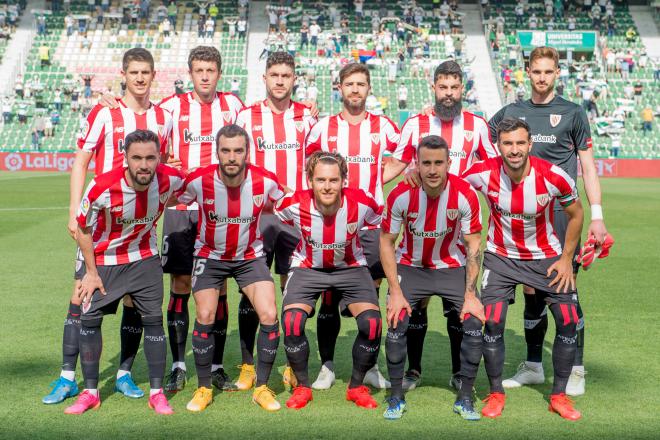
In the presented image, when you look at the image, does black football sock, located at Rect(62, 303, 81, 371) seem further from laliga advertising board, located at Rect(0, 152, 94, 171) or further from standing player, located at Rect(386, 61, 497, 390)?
laliga advertising board, located at Rect(0, 152, 94, 171)

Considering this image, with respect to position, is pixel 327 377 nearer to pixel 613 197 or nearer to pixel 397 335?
pixel 397 335

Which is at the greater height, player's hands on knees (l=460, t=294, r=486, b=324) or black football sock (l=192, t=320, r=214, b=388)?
player's hands on knees (l=460, t=294, r=486, b=324)

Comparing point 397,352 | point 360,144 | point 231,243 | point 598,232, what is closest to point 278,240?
point 231,243

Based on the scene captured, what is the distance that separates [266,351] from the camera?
550 cm

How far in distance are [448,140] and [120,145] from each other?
242cm

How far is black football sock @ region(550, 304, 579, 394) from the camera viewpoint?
17.5 feet

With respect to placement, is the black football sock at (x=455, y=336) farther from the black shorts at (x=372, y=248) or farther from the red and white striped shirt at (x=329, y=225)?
the red and white striped shirt at (x=329, y=225)

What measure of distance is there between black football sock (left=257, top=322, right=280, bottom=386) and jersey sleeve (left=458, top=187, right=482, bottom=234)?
148 cm

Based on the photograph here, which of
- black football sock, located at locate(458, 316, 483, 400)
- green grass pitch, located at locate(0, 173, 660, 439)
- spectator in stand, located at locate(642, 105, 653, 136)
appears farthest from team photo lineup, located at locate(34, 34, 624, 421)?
spectator in stand, located at locate(642, 105, 653, 136)

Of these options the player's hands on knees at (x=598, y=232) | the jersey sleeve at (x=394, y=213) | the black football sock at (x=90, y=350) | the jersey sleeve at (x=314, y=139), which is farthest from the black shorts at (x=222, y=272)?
the player's hands on knees at (x=598, y=232)

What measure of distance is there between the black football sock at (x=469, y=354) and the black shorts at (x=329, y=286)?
2.20 ft

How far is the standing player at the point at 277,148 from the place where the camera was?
6.06m

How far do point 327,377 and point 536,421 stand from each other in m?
1.54

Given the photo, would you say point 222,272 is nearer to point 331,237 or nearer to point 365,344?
point 331,237
